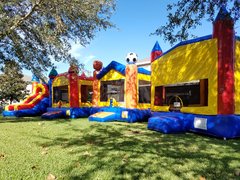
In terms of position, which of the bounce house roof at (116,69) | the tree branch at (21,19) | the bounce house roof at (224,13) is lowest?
the bounce house roof at (116,69)

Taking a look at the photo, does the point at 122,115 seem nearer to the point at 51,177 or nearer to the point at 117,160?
the point at 117,160

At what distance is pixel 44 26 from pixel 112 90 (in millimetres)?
6041

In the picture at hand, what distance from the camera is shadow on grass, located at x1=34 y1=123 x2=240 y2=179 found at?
4.10 metres

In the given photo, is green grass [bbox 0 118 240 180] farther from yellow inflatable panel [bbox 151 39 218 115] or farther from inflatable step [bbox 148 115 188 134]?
yellow inflatable panel [bbox 151 39 218 115]

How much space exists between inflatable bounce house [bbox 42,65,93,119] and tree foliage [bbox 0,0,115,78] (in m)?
2.48

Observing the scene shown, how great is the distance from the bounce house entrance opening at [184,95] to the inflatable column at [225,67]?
2154 mm

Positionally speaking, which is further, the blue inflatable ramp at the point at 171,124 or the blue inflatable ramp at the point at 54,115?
the blue inflatable ramp at the point at 54,115

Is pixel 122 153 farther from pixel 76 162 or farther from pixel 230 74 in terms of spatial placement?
pixel 230 74

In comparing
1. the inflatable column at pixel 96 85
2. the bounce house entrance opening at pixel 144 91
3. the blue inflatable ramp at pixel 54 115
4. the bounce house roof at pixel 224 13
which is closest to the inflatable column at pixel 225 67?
the bounce house roof at pixel 224 13

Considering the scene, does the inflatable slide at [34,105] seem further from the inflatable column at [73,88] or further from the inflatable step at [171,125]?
the inflatable step at [171,125]

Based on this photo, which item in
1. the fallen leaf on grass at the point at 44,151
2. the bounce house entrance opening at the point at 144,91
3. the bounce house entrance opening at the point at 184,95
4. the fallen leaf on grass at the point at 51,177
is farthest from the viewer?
the bounce house entrance opening at the point at 144,91

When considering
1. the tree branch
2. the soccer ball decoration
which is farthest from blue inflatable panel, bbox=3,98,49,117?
the soccer ball decoration

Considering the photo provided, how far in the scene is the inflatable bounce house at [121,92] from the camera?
1376 cm

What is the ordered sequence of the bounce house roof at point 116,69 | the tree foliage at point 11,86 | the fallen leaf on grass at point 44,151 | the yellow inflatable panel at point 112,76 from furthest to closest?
the tree foliage at point 11,86 < the yellow inflatable panel at point 112,76 < the bounce house roof at point 116,69 < the fallen leaf on grass at point 44,151
